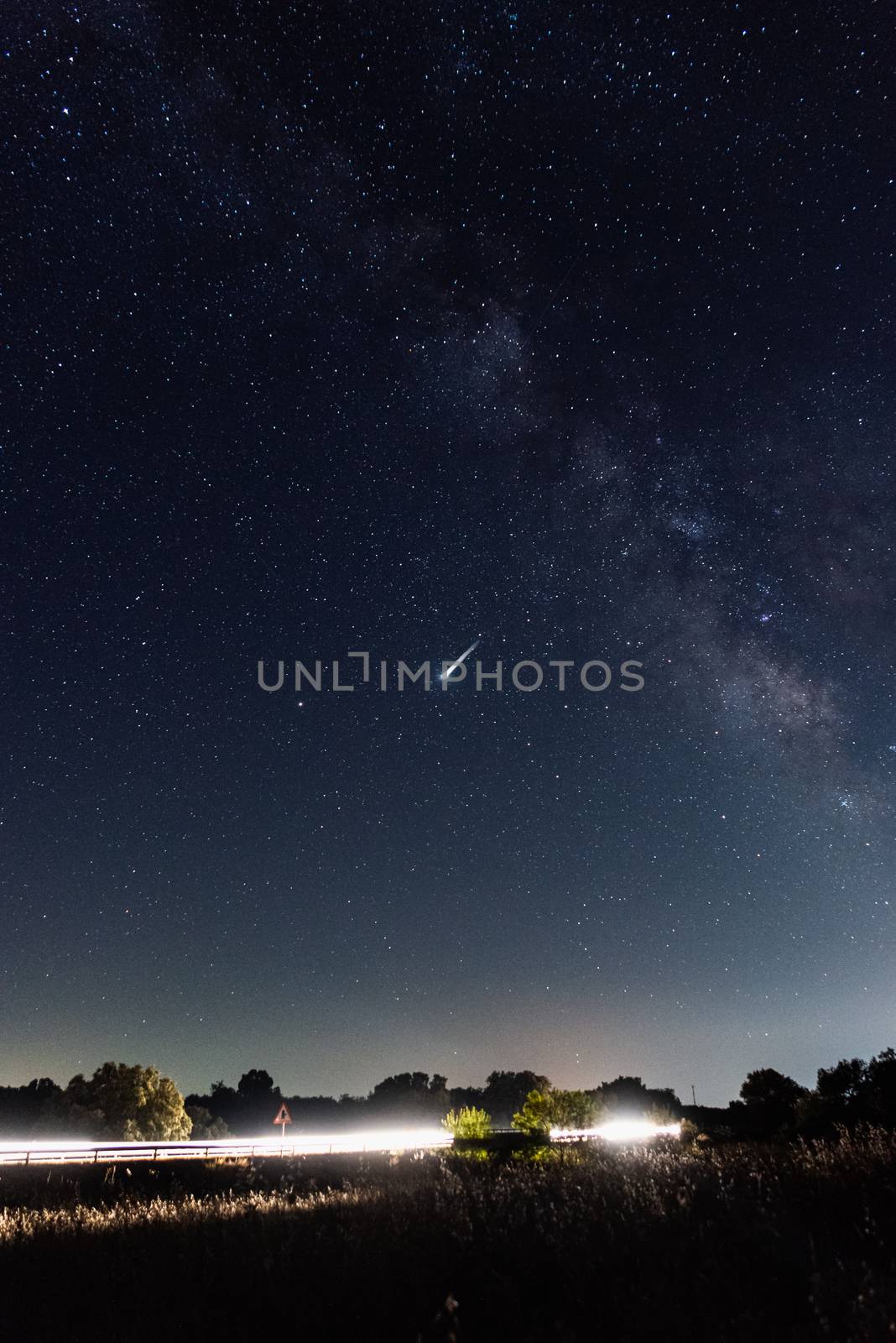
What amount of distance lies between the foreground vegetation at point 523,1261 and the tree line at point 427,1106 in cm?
2278

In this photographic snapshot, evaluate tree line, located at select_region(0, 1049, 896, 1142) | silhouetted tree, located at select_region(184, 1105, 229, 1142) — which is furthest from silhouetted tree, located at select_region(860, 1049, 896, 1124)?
silhouetted tree, located at select_region(184, 1105, 229, 1142)

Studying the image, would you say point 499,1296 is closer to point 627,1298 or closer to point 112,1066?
point 627,1298

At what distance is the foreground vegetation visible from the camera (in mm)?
4809

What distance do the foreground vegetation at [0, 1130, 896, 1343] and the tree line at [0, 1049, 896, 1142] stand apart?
2278 cm

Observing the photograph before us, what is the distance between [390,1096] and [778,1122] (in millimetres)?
92048

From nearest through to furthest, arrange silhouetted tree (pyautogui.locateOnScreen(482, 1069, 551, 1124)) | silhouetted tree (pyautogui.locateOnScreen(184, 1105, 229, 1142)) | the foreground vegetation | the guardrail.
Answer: the foreground vegetation
the guardrail
silhouetted tree (pyautogui.locateOnScreen(184, 1105, 229, 1142))
silhouetted tree (pyautogui.locateOnScreen(482, 1069, 551, 1124))

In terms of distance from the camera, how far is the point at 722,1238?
5.76 m

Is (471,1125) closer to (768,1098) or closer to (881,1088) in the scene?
(881,1088)

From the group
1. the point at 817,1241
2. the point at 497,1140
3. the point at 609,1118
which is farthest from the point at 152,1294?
the point at 609,1118

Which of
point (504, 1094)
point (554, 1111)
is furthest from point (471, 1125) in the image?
point (504, 1094)

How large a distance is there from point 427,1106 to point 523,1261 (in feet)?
390

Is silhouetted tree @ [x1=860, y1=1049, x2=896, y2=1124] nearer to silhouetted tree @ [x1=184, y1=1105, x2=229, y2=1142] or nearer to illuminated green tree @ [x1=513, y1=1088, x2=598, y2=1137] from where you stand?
illuminated green tree @ [x1=513, y1=1088, x2=598, y2=1137]

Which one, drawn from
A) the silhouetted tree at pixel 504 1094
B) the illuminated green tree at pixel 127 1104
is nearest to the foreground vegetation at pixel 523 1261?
the illuminated green tree at pixel 127 1104

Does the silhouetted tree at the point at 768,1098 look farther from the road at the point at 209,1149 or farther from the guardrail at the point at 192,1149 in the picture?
the guardrail at the point at 192,1149
